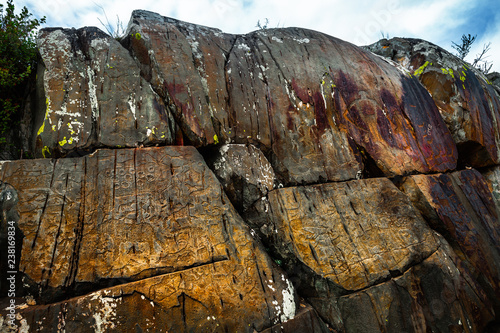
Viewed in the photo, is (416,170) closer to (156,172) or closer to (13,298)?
(156,172)

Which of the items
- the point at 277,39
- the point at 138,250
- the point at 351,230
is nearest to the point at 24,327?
the point at 138,250

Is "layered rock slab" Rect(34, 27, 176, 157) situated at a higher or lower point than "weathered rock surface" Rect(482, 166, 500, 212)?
higher

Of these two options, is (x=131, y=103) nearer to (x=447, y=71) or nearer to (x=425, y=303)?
(x=425, y=303)

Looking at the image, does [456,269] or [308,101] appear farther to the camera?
[308,101]

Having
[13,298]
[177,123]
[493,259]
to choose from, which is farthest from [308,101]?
[13,298]

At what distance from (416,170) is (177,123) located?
299cm

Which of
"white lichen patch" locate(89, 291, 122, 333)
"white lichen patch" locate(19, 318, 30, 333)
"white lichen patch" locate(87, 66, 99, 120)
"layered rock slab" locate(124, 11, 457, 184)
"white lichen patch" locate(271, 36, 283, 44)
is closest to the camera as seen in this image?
"white lichen patch" locate(19, 318, 30, 333)

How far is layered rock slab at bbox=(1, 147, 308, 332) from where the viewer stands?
1.92 m

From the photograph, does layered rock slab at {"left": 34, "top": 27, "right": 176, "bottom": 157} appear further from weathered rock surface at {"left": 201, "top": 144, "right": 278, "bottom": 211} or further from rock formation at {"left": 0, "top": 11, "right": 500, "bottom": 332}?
weathered rock surface at {"left": 201, "top": 144, "right": 278, "bottom": 211}

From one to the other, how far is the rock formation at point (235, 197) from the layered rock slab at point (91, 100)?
0.01 meters

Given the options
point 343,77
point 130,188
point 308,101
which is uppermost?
point 343,77

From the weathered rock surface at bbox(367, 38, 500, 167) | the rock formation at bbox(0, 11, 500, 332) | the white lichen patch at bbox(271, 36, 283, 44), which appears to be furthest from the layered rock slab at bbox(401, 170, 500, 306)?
the white lichen patch at bbox(271, 36, 283, 44)

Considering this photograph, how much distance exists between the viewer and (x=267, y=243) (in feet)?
8.84

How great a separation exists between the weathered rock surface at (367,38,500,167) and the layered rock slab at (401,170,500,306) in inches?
37.5
